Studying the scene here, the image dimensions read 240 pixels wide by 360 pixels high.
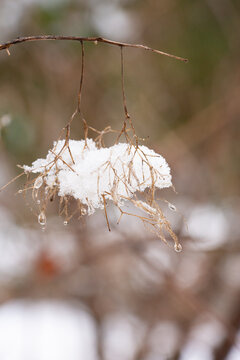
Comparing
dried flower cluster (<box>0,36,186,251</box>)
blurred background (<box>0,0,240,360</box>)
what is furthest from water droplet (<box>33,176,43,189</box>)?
blurred background (<box>0,0,240,360</box>)

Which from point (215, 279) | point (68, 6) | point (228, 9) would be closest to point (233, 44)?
point (228, 9)

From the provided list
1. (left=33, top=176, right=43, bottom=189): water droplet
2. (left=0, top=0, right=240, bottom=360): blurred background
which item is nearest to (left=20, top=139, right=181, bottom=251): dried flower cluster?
(left=33, top=176, right=43, bottom=189): water droplet

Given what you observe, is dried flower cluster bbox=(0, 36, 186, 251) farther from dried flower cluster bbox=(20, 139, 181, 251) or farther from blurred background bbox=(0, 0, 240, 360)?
blurred background bbox=(0, 0, 240, 360)

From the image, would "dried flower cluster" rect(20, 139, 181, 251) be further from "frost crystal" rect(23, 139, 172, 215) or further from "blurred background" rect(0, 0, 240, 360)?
"blurred background" rect(0, 0, 240, 360)

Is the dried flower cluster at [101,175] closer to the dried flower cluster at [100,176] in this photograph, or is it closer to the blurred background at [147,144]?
the dried flower cluster at [100,176]

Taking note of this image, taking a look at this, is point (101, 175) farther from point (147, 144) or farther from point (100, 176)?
point (147, 144)

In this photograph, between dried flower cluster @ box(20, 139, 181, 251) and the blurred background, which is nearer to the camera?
dried flower cluster @ box(20, 139, 181, 251)

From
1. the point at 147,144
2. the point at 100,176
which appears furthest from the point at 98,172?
the point at 147,144

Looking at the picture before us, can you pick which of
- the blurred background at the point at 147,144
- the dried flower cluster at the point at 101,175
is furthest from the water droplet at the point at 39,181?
the blurred background at the point at 147,144
